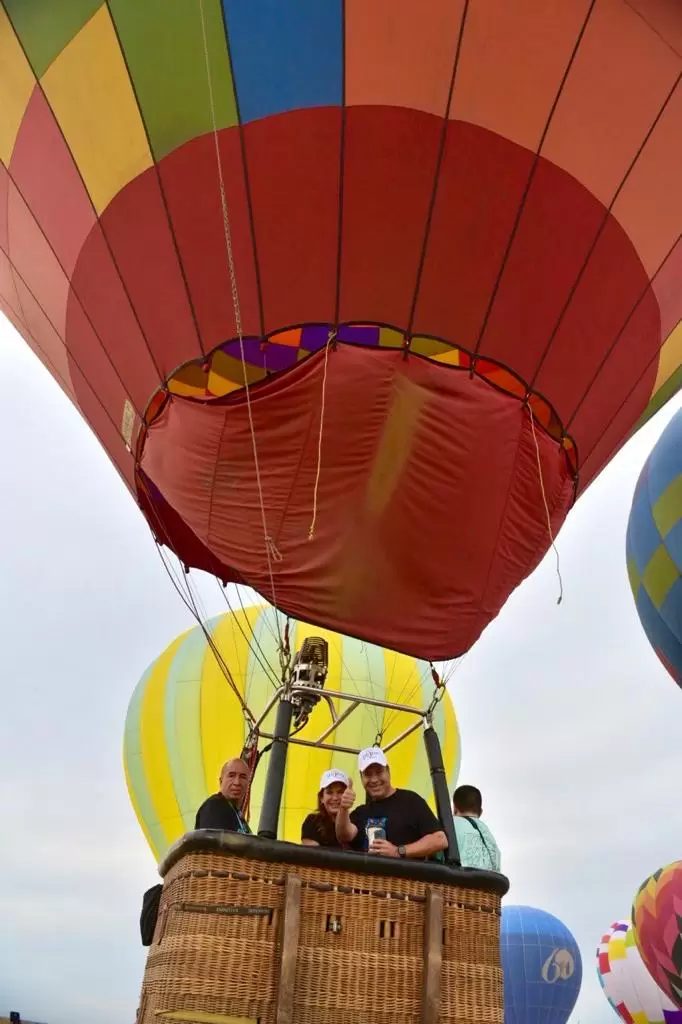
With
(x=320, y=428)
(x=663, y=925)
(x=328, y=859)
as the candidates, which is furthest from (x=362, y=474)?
(x=663, y=925)

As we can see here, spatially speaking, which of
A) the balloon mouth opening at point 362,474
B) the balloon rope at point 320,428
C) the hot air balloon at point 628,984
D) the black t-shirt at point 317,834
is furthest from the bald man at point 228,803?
the hot air balloon at point 628,984

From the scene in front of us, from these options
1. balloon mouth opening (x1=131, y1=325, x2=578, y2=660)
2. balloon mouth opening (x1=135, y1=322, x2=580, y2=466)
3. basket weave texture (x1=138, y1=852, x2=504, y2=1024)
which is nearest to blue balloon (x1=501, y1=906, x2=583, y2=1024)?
balloon mouth opening (x1=131, y1=325, x2=578, y2=660)

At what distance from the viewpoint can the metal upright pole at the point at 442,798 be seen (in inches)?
85.0

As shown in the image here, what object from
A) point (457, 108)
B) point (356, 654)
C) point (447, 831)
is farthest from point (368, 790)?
point (356, 654)

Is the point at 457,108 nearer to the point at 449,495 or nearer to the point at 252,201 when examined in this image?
the point at 252,201

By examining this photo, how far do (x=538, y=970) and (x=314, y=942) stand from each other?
13.3 metres

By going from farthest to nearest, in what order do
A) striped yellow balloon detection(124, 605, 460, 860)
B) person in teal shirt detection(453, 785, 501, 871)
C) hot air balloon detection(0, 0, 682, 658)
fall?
striped yellow balloon detection(124, 605, 460, 860) < person in teal shirt detection(453, 785, 501, 871) < hot air balloon detection(0, 0, 682, 658)

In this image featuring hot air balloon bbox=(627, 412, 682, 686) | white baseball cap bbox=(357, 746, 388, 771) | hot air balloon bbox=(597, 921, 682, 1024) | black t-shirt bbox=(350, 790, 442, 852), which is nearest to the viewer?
black t-shirt bbox=(350, 790, 442, 852)

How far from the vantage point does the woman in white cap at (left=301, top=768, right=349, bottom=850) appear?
2.50 meters

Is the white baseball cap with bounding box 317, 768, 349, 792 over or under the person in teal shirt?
under

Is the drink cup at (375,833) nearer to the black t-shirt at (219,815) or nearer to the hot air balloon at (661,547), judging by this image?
the black t-shirt at (219,815)

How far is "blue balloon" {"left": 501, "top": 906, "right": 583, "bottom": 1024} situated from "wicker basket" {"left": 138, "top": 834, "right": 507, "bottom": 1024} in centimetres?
1259

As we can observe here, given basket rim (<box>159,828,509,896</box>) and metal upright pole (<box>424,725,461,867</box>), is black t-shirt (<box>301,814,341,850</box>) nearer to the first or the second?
metal upright pole (<box>424,725,461,867</box>)

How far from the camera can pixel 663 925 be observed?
8836 mm
